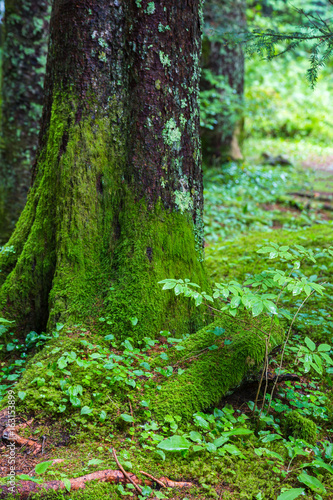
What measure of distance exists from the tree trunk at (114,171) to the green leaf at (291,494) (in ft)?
4.05

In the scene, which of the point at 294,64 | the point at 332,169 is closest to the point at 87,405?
the point at 332,169

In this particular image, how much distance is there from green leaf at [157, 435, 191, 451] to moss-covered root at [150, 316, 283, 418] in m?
0.21

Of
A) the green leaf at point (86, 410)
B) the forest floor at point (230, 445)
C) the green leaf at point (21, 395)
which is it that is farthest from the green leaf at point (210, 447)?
the green leaf at point (21, 395)

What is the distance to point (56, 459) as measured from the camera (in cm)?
181

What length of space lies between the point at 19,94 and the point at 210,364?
5052 millimetres

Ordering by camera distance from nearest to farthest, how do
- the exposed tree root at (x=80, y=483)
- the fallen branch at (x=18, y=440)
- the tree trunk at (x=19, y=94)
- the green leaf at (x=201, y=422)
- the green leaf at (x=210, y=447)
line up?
the exposed tree root at (x=80, y=483) → the fallen branch at (x=18, y=440) → the green leaf at (x=210, y=447) → the green leaf at (x=201, y=422) → the tree trunk at (x=19, y=94)

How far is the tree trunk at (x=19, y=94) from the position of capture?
548 centimetres

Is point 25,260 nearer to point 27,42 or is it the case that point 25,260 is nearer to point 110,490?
point 110,490

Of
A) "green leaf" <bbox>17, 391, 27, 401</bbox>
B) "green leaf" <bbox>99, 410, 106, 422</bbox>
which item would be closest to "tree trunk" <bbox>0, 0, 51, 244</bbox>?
"green leaf" <bbox>17, 391, 27, 401</bbox>

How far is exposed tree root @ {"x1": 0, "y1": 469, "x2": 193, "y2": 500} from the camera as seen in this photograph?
1604 millimetres

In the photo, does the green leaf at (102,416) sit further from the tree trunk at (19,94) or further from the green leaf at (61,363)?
the tree trunk at (19,94)

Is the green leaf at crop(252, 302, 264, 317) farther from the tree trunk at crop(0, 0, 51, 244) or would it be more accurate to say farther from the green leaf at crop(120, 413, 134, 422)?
the tree trunk at crop(0, 0, 51, 244)

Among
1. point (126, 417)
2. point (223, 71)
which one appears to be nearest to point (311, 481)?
point (126, 417)

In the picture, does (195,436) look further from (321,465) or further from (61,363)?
(61,363)
